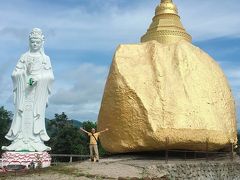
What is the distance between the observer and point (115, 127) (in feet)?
40.6

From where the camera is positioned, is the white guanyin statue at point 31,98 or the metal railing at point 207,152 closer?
the metal railing at point 207,152

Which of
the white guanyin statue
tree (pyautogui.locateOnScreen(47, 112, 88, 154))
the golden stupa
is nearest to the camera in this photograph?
the golden stupa

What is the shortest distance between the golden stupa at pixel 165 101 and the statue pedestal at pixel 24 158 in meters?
2.57

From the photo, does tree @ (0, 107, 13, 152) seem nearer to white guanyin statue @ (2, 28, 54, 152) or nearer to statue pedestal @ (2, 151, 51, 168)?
white guanyin statue @ (2, 28, 54, 152)

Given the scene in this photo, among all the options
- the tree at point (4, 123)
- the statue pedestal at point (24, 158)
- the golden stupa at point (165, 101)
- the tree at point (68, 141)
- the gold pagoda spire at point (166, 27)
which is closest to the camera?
the golden stupa at point (165, 101)

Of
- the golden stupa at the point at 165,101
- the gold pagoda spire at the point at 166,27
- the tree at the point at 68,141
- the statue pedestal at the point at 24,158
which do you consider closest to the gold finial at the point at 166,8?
the gold pagoda spire at the point at 166,27

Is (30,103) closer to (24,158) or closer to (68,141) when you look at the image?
(24,158)

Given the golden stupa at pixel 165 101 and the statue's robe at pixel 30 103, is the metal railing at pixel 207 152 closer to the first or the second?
the golden stupa at pixel 165 101

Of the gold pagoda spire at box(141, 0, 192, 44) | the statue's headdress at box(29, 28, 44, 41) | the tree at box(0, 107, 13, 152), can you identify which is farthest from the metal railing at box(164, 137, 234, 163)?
the tree at box(0, 107, 13, 152)

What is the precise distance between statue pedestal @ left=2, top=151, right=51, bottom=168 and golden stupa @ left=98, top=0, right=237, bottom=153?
2.57 m

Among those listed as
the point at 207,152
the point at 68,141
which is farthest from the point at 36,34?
the point at 68,141

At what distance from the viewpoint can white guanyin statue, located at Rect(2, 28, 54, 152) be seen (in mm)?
15102

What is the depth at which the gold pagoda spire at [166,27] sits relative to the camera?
14.5m

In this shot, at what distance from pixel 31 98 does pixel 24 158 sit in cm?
231
